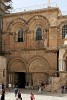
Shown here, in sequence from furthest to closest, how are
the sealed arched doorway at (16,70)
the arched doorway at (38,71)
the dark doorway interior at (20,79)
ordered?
the dark doorway interior at (20,79) < the sealed arched doorway at (16,70) < the arched doorway at (38,71)

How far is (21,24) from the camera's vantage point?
3656 cm

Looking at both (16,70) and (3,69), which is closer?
(3,69)

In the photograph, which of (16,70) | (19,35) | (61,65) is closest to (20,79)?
(16,70)

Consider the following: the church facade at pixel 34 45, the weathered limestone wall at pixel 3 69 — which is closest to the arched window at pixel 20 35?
the church facade at pixel 34 45

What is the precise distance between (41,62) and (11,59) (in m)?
4.92

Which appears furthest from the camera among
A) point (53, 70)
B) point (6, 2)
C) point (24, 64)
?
point (6, 2)

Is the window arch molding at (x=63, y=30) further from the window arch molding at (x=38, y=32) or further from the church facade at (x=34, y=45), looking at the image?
the window arch molding at (x=38, y=32)

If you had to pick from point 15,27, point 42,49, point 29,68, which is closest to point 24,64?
point 29,68

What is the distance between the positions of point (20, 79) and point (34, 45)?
6354 mm

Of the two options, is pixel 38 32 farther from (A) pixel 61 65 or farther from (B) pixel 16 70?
(A) pixel 61 65

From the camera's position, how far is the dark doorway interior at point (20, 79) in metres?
36.9

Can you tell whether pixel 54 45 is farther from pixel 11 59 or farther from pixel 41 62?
pixel 11 59

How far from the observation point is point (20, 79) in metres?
38.0

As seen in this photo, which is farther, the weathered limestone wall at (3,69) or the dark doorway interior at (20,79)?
the dark doorway interior at (20,79)
